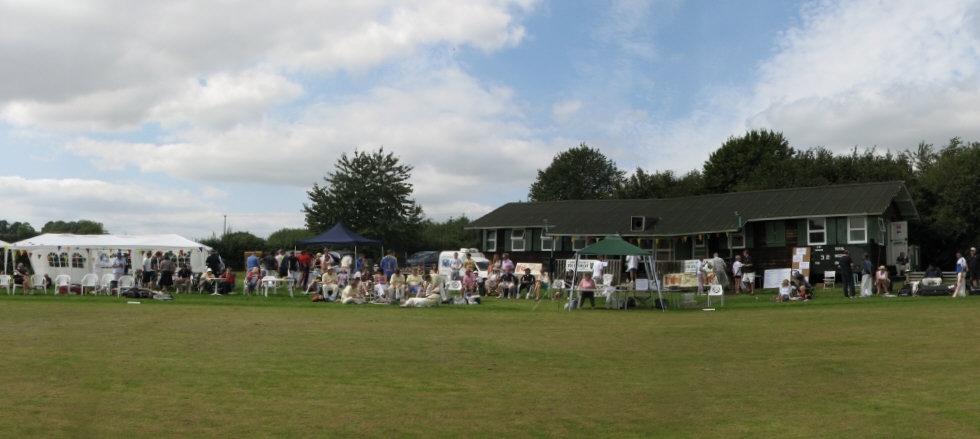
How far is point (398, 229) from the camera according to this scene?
64125 millimetres

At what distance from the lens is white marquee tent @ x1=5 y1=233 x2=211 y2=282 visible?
3130 centimetres

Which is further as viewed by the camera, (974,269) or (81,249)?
(81,249)

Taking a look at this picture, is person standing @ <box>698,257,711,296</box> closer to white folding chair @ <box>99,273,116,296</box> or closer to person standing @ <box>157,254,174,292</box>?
person standing @ <box>157,254,174,292</box>

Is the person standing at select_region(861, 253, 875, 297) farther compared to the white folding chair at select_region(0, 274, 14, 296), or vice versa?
the white folding chair at select_region(0, 274, 14, 296)

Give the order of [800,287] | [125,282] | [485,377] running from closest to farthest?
[485,377] < [800,287] < [125,282]

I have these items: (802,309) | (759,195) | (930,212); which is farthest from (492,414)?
(930,212)

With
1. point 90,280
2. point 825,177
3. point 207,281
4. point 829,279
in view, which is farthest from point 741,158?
point 90,280

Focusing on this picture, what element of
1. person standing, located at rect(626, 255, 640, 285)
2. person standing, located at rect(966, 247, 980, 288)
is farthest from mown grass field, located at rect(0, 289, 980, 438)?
person standing, located at rect(626, 255, 640, 285)

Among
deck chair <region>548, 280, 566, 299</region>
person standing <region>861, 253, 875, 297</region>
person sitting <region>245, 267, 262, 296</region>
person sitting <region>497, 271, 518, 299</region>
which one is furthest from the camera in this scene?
person sitting <region>497, 271, 518, 299</region>

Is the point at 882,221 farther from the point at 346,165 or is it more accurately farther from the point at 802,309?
the point at 346,165

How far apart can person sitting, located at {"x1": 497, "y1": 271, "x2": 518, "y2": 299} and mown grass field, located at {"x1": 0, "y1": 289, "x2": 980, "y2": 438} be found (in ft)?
38.1

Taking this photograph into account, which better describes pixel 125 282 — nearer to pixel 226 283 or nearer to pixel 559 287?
pixel 226 283

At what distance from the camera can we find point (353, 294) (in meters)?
25.7

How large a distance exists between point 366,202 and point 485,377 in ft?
177
